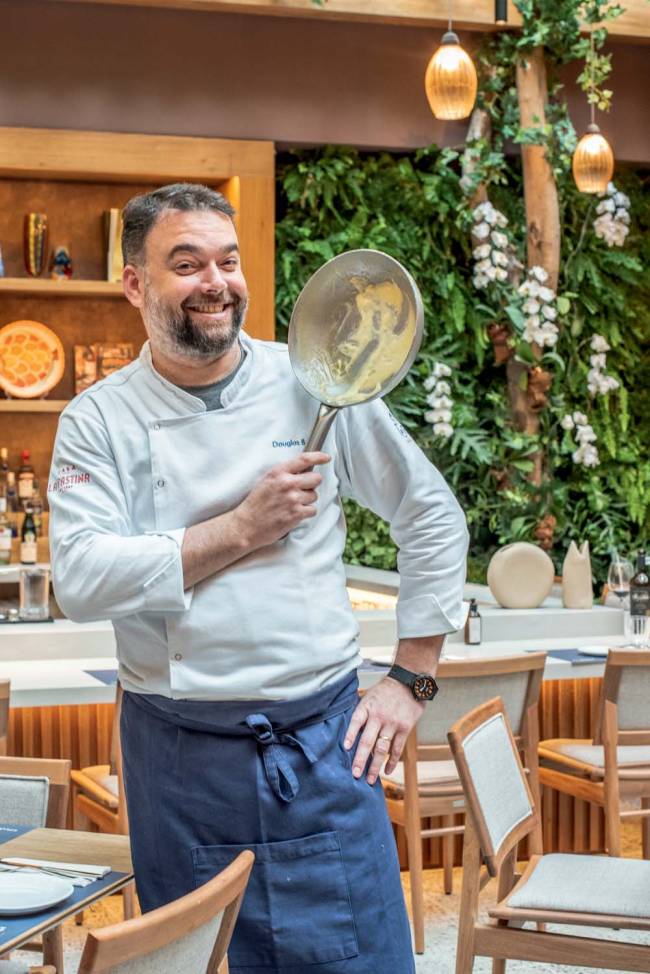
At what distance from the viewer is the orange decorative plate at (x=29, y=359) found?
257 inches

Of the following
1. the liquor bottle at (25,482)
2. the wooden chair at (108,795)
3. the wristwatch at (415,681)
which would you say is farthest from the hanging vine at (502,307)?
the wristwatch at (415,681)

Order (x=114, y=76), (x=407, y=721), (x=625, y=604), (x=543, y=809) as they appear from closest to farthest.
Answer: (x=407, y=721) < (x=543, y=809) < (x=625, y=604) < (x=114, y=76)

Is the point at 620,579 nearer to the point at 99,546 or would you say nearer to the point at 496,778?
the point at 496,778

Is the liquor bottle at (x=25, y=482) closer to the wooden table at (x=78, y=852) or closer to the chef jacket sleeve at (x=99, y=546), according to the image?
the wooden table at (x=78, y=852)

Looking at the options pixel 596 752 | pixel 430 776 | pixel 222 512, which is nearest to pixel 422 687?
pixel 222 512

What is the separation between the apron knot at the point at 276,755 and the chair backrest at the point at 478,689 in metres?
1.92

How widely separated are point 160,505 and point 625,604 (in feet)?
12.1

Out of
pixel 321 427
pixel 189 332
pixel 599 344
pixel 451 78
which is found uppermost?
pixel 451 78

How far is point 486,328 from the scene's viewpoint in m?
7.63

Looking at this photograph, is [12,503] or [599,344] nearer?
[12,503]

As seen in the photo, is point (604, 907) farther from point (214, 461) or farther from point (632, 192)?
point (632, 192)

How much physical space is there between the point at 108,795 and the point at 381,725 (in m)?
2.06

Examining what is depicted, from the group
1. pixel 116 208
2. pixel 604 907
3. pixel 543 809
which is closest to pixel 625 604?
pixel 543 809

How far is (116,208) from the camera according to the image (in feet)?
22.2
